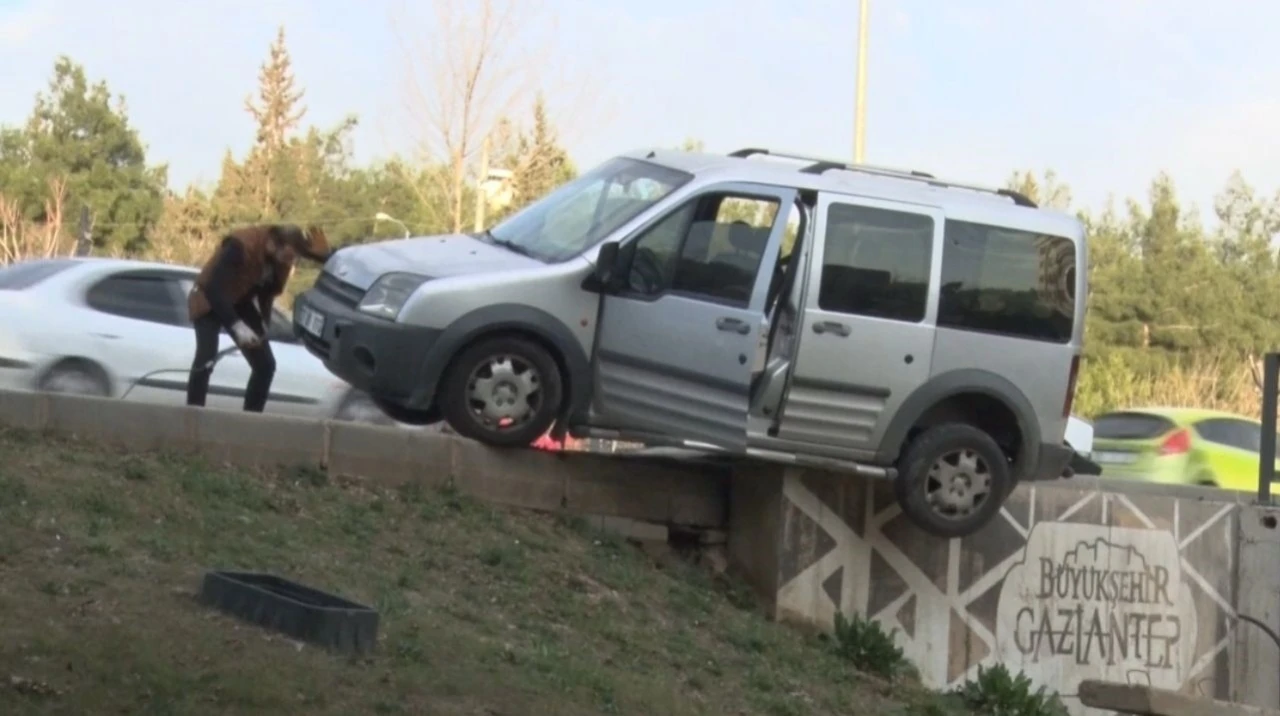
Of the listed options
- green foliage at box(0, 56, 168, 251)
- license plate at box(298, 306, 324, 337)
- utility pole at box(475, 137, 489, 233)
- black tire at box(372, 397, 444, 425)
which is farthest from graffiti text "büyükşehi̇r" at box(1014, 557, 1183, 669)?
green foliage at box(0, 56, 168, 251)

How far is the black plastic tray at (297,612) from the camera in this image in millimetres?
7523

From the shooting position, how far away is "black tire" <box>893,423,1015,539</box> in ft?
37.2

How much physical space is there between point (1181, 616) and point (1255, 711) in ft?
12.6

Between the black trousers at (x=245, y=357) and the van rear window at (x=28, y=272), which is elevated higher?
the van rear window at (x=28, y=272)

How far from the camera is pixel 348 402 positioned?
15.1 meters

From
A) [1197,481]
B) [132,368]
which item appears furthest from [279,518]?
[1197,481]

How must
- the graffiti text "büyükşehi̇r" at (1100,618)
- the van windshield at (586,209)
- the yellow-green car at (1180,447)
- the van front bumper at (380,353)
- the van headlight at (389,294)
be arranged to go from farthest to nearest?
the yellow-green car at (1180,447) < the graffiti text "büyükşehi̇r" at (1100,618) < the van windshield at (586,209) < the van headlight at (389,294) < the van front bumper at (380,353)

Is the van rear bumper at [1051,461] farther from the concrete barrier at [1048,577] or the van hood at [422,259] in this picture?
the van hood at [422,259]

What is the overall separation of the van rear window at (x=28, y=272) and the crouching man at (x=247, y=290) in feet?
8.08

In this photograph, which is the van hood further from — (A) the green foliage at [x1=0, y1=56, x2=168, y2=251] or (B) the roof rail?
(A) the green foliage at [x1=0, y1=56, x2=168, y2=251]

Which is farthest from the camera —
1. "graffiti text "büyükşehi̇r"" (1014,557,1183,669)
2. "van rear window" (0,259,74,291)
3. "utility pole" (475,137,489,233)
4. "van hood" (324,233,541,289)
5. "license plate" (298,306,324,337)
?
"utility pole" (475,137,489,233)

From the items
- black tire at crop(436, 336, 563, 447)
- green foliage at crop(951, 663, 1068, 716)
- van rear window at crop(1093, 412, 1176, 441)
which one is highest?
black tire at crop(436, 336, 563, 447)

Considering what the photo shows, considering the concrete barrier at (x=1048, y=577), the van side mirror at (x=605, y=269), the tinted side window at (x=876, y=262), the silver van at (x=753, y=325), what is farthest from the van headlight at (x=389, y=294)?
the concrete barrier at (x=1048, y=577)

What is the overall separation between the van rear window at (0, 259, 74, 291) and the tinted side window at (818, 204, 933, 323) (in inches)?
239
